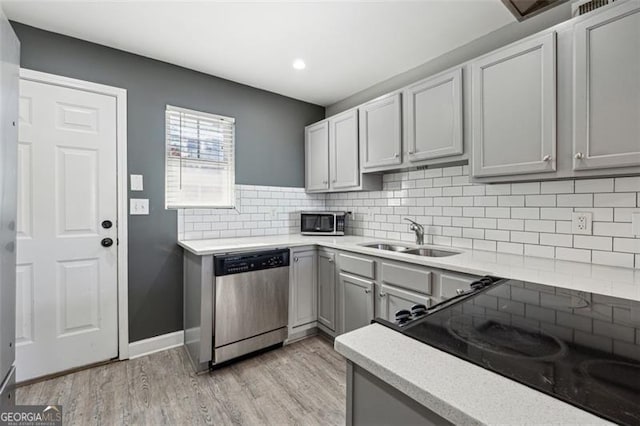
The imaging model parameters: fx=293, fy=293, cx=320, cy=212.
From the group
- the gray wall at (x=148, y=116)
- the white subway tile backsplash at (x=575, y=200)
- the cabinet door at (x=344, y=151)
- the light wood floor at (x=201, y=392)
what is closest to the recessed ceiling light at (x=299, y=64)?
the cabinet door at (x=344, y=151)

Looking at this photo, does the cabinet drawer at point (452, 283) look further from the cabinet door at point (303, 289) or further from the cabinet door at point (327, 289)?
the cabinet door at point (303, 289)

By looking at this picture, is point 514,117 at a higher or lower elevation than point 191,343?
higher

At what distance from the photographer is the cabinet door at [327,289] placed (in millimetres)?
2600

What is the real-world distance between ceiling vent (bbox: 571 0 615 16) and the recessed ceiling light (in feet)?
6.01

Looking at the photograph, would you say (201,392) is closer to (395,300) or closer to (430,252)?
(395,300)

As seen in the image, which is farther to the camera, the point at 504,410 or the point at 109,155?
the point at 109,155

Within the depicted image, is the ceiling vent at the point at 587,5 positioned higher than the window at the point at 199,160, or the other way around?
the ceiling vent at the point at 587,5

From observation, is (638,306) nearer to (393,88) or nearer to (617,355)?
(617,355)

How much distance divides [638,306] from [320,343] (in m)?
2.15

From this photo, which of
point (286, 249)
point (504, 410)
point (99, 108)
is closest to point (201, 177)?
point (99, 108)

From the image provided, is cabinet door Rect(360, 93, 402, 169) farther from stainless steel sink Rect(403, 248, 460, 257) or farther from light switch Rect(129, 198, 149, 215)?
light switch Rect(129, 198, 149, 215)

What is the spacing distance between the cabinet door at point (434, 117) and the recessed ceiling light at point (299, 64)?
3.06 ft

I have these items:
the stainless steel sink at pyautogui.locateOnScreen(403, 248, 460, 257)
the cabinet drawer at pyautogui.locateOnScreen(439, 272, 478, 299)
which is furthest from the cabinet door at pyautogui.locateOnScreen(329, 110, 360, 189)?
the cabinet drawer at pyautogui.locateOnScreen(439, 272, 478, 299)

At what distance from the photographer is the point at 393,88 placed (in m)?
2.87
